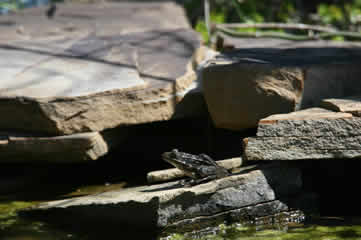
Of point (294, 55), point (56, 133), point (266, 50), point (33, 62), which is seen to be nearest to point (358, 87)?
point (294, 55)

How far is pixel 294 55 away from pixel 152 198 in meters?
2.17

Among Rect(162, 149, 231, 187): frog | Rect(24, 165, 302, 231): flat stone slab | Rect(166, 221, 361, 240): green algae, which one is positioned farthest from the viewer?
Rect(162, 149, 231, 187): frog

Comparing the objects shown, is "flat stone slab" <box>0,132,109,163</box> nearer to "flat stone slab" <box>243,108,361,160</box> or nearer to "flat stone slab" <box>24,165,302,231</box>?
"flat stone slab" <box>24,165,302,231</box>

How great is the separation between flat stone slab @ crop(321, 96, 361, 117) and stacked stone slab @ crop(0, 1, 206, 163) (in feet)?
3.99

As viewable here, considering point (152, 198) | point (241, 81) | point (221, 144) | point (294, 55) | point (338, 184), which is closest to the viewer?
point (152, 198)

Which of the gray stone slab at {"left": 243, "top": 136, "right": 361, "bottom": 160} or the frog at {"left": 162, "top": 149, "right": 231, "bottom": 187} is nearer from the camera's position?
A: the gray stone slab at {"left": 243, "top": 136, "right": 361, "bottom": 160}

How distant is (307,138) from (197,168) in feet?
Result: 2.79

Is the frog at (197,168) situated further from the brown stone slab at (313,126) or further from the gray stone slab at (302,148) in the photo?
the brown stone slab at (313,126)

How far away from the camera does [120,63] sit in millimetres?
4871

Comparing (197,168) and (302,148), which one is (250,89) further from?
(197,168)

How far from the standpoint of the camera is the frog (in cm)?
369

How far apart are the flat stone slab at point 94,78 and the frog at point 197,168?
2.30ft

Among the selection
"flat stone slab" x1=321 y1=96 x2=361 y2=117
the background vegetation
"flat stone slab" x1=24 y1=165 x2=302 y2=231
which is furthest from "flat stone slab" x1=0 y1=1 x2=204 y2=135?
the background vegetation

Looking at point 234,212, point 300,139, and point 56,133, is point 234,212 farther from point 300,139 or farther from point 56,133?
point 56,133
